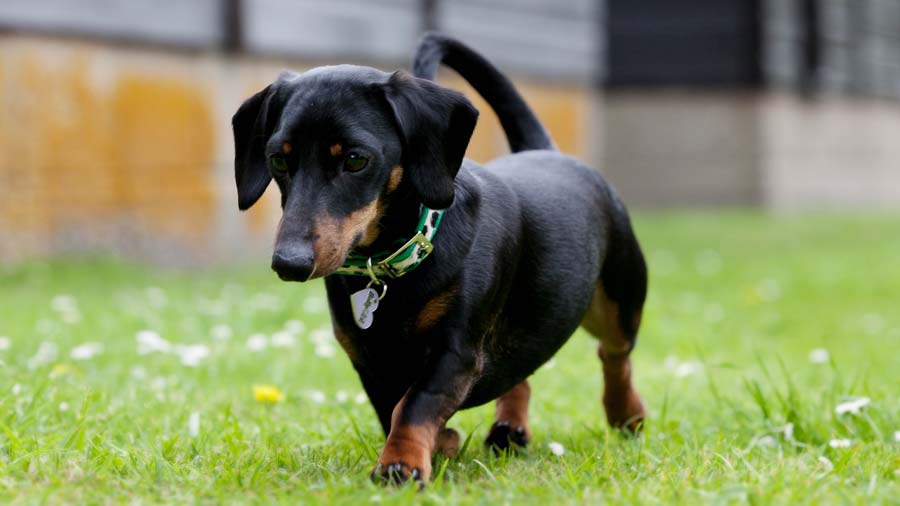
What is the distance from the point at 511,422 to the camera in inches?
142

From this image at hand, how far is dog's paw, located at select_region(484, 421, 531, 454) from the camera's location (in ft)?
11.6

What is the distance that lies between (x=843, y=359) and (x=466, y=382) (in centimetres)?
330

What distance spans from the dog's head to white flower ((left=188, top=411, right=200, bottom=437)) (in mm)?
888

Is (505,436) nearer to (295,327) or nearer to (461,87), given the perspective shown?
(295,327)

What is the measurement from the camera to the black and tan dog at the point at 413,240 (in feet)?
8.94

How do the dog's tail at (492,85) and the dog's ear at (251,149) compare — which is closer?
the dog's ear at (251,149)

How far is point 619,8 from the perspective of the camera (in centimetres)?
1842

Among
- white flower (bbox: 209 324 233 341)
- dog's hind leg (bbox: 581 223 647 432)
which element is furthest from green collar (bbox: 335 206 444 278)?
white flower (bbox: 209 324 233 341)

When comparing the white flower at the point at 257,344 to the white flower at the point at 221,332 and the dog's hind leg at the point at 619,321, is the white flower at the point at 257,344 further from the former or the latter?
the dog's hind leg at the point at 619,321

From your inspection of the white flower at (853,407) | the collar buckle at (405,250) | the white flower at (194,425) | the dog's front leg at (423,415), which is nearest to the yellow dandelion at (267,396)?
the white flower at (194,425)

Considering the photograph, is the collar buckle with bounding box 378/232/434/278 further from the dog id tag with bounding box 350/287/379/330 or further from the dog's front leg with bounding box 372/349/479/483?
the dog's front leg with bounding box 372/349/479/483

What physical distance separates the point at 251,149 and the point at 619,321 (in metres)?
1.38

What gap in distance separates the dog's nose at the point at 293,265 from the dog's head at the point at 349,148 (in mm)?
14

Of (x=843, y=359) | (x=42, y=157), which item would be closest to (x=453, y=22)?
(x=42, y=157)
